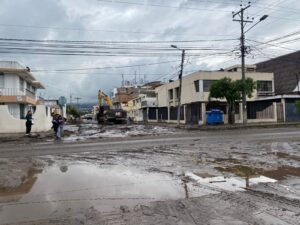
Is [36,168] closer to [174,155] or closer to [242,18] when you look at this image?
[174,155]

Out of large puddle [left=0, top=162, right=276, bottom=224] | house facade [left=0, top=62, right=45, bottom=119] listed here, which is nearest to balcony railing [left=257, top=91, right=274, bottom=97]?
house facade [left=0, top=62, right=45, bottom=119]

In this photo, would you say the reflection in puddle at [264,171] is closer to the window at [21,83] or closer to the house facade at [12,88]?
the house facade at [12,88]

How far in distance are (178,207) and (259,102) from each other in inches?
1673

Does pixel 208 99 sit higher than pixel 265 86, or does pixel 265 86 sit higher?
pixel 265 86

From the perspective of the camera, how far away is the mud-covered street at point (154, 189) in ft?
18.2

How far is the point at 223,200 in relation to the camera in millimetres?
6438

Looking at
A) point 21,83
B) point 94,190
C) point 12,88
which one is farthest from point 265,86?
point 94,190

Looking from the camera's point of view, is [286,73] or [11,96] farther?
[286,73]

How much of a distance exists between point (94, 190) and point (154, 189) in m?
1.32

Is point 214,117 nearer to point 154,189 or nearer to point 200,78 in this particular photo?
point 200,78

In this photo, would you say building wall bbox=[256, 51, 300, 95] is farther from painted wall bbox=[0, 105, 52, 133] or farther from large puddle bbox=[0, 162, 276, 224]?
large puddle bbox=[0, 162, 276, 224]

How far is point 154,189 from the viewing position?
7598 millimetres

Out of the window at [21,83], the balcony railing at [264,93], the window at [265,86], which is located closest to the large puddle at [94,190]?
the window at [21,83]

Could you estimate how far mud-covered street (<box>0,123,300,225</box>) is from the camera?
18.2 feet
